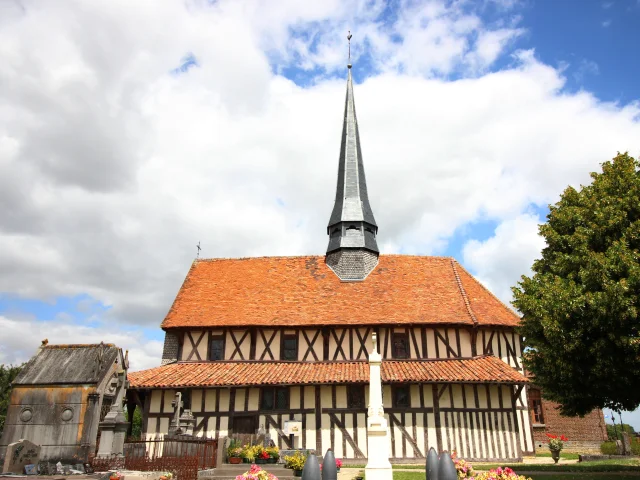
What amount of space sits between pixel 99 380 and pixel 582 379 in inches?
546

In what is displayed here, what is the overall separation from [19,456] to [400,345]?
535 inches

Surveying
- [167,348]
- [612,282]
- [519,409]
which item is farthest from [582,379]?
[167,348]

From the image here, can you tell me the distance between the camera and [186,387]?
17.8 metres

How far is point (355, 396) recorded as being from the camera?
18.4m

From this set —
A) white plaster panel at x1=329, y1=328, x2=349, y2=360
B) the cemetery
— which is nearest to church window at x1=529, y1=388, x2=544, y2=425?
the cemetery

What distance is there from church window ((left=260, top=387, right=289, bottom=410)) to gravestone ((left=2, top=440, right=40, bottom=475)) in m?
7.95

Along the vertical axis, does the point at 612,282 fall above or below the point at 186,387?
above

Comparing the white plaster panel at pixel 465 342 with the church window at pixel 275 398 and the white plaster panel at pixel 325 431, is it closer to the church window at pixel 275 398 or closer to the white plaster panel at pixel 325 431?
the white plaster panel at pixel 325 431

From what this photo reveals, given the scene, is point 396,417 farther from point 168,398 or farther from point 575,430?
point 575,430

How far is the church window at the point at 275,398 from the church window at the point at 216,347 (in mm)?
2951

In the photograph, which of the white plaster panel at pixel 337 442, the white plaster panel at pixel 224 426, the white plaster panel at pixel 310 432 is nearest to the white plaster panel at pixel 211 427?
the white plaster panel at pixel 224 426

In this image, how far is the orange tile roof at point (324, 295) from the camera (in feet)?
66.4

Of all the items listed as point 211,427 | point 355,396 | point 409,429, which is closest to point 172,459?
point 211,427

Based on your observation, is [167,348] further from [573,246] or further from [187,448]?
[573,246]
